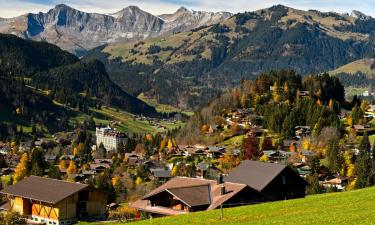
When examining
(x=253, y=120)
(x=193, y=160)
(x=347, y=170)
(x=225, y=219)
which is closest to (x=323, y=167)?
(x=347, y=170)

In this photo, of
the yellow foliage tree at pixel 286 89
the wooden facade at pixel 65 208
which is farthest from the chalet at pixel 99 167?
the wooden facade at pixel 65 208

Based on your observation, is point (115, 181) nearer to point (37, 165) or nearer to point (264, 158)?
point (37, 165)

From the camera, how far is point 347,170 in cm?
13488

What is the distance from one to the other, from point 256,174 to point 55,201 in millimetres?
24830

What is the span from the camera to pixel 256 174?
2753 inches

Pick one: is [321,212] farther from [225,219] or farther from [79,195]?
[79,195]

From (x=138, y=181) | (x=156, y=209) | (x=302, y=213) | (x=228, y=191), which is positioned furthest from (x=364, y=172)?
(x=302, y=213)

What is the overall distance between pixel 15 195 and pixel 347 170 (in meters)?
82.3

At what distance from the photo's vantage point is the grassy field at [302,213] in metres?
38.3

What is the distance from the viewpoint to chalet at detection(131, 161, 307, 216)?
61000 millimetres

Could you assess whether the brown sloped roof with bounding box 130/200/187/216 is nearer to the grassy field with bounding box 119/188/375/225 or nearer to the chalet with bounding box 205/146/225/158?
the grassy field with bounding box 119/188/375/225

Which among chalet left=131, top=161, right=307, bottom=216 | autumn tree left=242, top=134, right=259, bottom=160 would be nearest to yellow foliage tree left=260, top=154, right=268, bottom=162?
autumn tree left=242, top=134, right=259, bottom=160

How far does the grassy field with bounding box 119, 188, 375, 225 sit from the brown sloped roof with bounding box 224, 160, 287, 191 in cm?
1403

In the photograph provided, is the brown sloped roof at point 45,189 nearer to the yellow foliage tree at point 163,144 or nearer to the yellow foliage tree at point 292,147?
the yellow foliage tree at point 292,147
